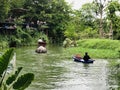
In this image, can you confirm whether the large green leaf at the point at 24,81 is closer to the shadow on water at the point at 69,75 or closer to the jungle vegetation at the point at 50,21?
the shadow on water at the point at 69,75

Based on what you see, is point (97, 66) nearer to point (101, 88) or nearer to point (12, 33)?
point (101, 88)

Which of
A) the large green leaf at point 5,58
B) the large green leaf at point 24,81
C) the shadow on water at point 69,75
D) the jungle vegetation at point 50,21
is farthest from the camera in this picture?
the jungle vegetation at point 50,21

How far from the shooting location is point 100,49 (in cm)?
2972

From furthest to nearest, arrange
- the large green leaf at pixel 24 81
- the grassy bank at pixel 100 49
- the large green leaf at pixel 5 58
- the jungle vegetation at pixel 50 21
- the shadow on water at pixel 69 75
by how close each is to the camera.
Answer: the jungle vegetation at pixel 50 21 → the grassy bank at pixel 100 49 → the shadow on water at pixel 69 75 → the large green leaf at pixel 24 81 → the large green leaf at pixel 5 58

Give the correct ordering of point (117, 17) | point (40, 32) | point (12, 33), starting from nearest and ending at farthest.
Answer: point (117, 17)
point (12, 33)
point (40, 32)

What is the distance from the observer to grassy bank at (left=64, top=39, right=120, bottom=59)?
25295 millimetres

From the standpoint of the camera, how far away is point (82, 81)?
15.7 metres

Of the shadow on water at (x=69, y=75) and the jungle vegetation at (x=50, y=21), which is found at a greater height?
the jungle vegetation at (x=50, y=21)

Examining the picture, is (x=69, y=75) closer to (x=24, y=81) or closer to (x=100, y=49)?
(x=24, y=81)

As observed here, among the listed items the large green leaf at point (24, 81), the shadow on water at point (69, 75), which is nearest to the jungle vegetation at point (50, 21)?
the shadow on water at point (69, 75)

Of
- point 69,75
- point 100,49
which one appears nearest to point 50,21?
point 100,49

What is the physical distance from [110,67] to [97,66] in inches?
33.3

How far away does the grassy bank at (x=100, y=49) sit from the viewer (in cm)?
2530

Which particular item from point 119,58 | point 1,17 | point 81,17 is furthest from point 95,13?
point 119,58
